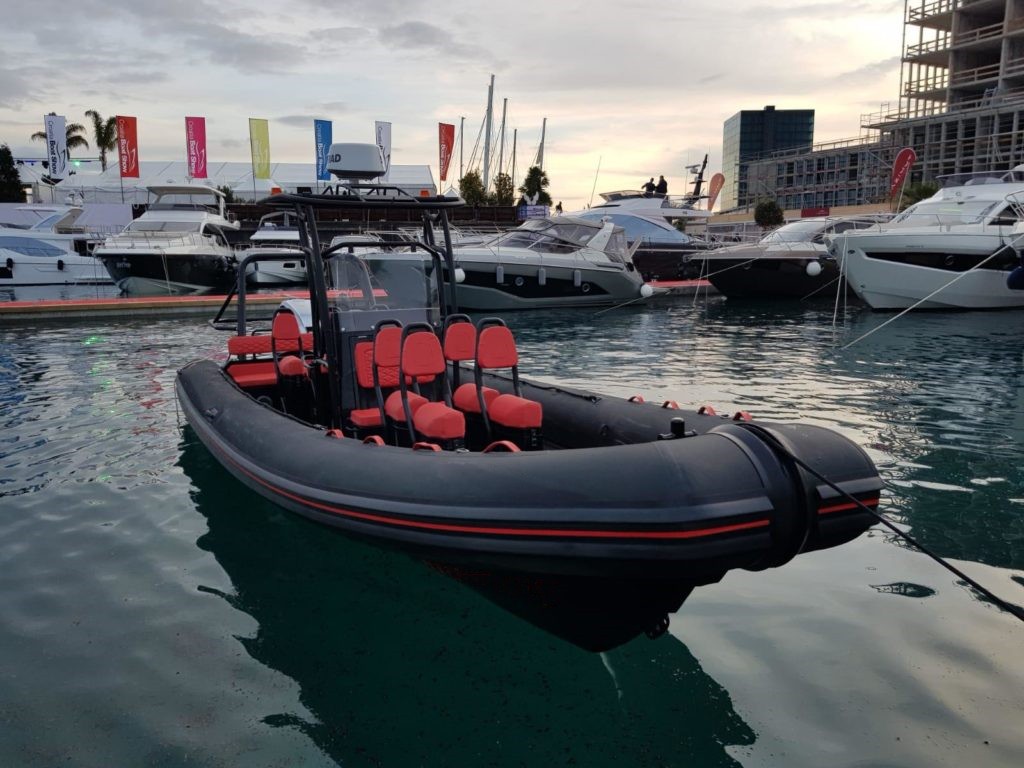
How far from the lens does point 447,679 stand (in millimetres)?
3457

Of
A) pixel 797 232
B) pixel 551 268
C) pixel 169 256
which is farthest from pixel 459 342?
pixel 797 232

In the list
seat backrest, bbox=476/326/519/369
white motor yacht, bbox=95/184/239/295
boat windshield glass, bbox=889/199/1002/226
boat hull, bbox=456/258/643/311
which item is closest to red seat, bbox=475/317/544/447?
seat backrest, bbox=476/326/519/369

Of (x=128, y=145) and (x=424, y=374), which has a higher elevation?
(x=128, y=145)

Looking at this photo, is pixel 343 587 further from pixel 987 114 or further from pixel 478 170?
pixel 987 114

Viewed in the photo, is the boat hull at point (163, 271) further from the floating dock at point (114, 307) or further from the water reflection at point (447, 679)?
the water reflection at point (447, 679)

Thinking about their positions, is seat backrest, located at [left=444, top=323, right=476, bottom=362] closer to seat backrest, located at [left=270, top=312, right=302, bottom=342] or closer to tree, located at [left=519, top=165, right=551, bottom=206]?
seat backrest, located at [left=270, top=312, right=302, bottom=342]

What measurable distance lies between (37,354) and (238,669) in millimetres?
11353

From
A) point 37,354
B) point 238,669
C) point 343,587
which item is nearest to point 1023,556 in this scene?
point 343,587

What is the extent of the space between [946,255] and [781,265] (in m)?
5.11

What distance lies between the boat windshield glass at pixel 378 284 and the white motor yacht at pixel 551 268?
12.6m

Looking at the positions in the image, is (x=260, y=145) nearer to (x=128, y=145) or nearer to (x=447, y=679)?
(x=128, y=145)

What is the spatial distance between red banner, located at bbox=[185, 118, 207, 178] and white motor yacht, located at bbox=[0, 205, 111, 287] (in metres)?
9.53

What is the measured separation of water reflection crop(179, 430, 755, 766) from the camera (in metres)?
3.02

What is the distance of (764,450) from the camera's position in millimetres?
2955
